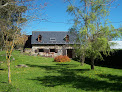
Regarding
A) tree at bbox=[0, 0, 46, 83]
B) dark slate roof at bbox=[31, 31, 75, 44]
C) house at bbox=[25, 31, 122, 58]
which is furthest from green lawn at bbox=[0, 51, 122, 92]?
dark slate roof at bbox=[31, 31, 75, 44]

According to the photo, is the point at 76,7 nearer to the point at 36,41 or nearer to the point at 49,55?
the point at 49,55

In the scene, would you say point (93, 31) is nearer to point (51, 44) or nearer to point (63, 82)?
point (63, 82)

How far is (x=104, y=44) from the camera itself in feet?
36.3

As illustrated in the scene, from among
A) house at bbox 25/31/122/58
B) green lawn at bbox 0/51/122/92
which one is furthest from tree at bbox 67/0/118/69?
house at bbox 25/31/122/58

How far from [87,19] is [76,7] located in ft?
5.39

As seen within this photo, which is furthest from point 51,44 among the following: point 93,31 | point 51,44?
point 93,31

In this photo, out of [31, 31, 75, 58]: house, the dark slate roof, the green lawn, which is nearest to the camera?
the green lawn

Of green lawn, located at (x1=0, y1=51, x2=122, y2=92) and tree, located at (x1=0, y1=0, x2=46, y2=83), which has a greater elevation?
tree, located at (x1=0, y1=0, x2=46, y2=83)

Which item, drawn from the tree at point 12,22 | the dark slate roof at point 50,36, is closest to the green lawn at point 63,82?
the tree at point 12,22

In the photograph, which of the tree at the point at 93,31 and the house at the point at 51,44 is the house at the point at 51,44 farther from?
the tree at the point at 93,31

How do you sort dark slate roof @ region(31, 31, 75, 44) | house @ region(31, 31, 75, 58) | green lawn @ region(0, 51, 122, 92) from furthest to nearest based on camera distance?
dark slate roof @ region(31, 31, 75, 44) < house @ region(31, 31, 75, 58) < green lawn @ region(0, 51, 122, 92)

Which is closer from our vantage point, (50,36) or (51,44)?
(51,44)

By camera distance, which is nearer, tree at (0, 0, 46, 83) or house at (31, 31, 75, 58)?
tree at (0, 0, 46, 83)

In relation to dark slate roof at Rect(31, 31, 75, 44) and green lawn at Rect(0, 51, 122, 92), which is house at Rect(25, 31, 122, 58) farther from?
green lawn at Rect(0, 51, 122, 92)
